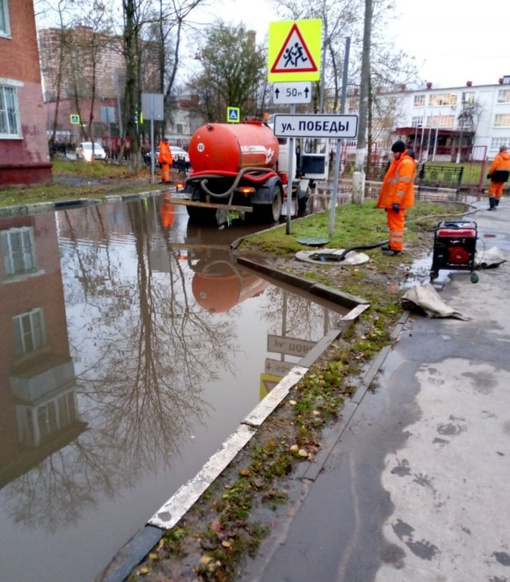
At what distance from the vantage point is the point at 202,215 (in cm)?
1238

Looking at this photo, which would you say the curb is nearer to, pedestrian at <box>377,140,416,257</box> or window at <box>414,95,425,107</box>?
pedestrian at <box>377,140,416,257</box>

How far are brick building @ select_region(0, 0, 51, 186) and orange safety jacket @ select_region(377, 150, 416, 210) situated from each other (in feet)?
45.4

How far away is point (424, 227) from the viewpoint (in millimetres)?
11289

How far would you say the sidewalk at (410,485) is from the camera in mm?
2312

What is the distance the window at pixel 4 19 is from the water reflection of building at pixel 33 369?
11.8m

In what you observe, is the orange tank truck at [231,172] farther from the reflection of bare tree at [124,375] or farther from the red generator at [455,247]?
the red generator at [455,247]

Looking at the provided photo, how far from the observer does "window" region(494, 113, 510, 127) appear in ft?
198

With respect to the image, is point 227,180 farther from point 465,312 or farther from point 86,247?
point 465,312

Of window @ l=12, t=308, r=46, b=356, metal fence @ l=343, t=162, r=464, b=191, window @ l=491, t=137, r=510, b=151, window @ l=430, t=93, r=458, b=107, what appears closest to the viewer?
window @ l=12, t=308, r=46, b=356

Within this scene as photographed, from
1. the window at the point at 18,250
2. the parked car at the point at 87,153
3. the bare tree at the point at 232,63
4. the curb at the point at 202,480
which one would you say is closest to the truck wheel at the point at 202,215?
the window at the point at 18,250

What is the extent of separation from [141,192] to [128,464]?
15.4 metres

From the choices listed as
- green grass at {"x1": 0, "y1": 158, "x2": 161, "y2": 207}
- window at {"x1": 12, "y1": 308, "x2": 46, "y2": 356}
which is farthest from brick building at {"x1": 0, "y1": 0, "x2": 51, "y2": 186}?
window at {"x1": 12, "y1": 308, "x2": 46, "y2": 356}

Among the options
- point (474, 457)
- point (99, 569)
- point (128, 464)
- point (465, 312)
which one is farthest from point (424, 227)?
point (99, 569)

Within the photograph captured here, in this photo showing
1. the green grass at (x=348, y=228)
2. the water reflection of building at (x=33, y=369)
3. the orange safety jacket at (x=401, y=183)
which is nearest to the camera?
the water reflection of building at (x=33, y=369)
